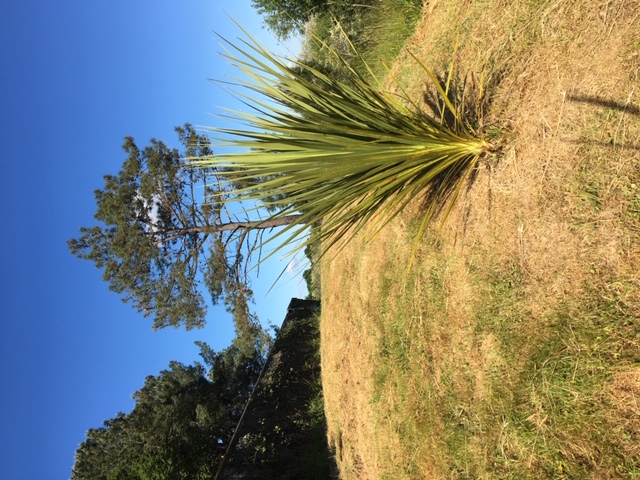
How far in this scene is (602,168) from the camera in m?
2.12

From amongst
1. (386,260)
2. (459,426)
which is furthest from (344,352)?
(459,426)

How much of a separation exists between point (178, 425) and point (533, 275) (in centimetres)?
1379

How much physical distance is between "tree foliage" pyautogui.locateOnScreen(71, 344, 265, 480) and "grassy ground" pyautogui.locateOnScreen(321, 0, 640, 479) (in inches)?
305

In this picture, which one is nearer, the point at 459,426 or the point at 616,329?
the point at 616,329

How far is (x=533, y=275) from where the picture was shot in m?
2.46

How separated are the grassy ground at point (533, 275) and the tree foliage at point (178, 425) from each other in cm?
774

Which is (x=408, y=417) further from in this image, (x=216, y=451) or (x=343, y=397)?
(x=216, y=451)

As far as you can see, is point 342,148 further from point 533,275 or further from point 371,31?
point 371,31

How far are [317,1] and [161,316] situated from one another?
292 inches

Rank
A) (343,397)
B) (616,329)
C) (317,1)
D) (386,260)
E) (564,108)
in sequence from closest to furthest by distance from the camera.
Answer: (616,329), (564,108), (386,260), (343,397), (317,1)

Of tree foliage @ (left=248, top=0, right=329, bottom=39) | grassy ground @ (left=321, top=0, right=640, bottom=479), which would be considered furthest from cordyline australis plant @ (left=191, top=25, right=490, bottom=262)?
tree foliage @ (left=248, top=0, right=329, bottom=39)

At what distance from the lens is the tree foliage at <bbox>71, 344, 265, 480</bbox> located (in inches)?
402

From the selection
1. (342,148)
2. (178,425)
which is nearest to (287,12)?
(342,148)

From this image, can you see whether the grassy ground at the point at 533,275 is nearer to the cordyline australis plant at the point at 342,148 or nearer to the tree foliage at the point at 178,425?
the cordyline australis plant at the point at 342,148
